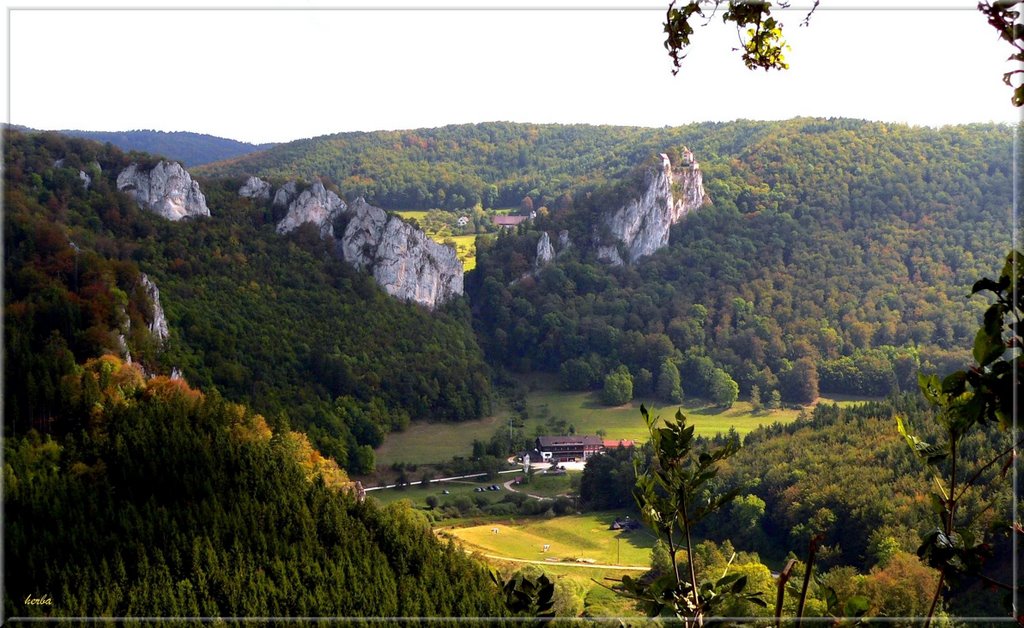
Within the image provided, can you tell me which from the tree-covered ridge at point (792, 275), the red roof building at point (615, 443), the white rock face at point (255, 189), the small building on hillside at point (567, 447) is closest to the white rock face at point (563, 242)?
the tree-covered ridge at point (792, 275)

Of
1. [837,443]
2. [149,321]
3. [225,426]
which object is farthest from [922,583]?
[149,321]

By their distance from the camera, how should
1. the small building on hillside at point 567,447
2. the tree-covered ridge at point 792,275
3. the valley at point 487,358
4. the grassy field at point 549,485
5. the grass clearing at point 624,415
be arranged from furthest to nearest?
the tree-covered ridge at point 792,275 < the grass clearing at point 624,415 < the small building on hillside at point 567,447 < the grassy field at point 549,485 < the valley at point 487,358

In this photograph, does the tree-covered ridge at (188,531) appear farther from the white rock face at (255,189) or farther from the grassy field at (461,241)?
the grassy field at (461,241)

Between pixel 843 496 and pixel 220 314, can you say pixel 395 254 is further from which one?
pixel 843 496

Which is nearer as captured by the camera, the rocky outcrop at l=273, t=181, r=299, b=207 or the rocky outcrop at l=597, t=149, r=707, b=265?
the rocky outcrop at l=273, t=181, r=299, b=207

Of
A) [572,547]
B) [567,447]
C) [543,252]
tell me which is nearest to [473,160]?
[543,252]

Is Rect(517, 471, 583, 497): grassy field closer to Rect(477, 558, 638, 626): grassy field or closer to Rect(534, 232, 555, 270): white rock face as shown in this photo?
Rect(477, 558, 638, 626): grassy field

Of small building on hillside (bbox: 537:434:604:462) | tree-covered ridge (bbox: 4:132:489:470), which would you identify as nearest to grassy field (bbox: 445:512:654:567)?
tree-covered ridge (bbox: 4:132:489:470)
